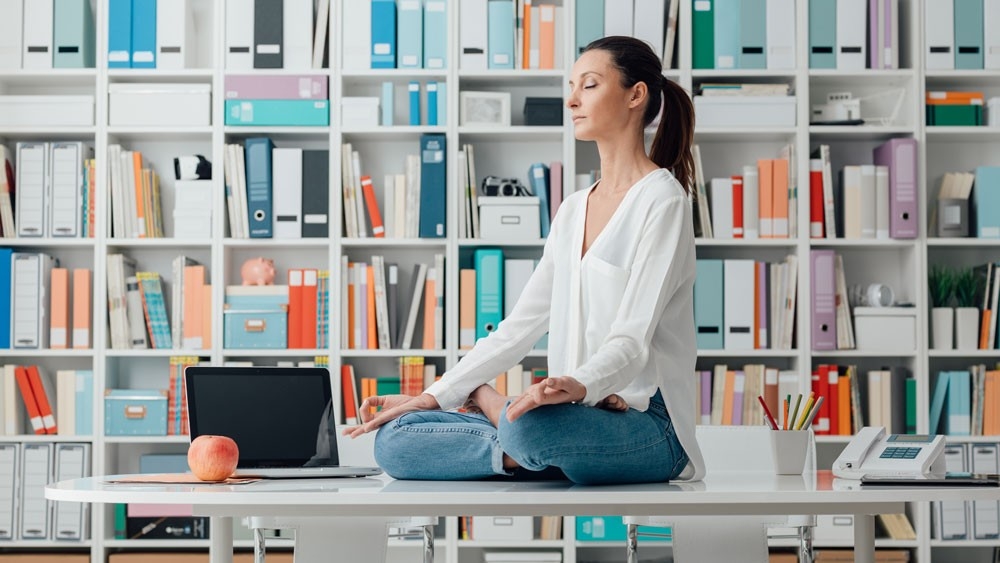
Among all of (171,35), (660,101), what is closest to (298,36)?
(171,35)

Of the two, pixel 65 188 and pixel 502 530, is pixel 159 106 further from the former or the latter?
pixel 502 530

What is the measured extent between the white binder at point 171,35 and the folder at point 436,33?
2.80 ft

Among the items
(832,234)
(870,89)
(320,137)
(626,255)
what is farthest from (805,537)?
(320,137)

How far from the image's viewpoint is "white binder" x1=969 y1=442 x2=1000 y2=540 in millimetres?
3783

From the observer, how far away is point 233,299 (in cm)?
393

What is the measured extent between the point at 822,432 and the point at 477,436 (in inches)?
97.5

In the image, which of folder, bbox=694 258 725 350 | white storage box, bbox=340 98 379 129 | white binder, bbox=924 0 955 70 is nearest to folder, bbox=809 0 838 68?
white binder, bbox=924 0 955 70

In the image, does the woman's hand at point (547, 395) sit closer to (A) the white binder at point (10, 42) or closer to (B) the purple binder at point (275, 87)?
(B) the purple binder at point (275, 87)

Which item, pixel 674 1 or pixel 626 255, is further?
pixel 674 1

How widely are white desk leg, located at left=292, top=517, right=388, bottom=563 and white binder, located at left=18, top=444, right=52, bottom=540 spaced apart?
2.24 metres

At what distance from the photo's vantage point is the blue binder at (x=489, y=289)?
12.7 feet

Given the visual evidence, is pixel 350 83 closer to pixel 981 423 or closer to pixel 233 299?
pixel 233 299

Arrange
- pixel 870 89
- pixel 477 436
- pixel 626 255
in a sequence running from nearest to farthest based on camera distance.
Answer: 1. pixel 477 436
2. pixel 626 255
3. pixel 870 89

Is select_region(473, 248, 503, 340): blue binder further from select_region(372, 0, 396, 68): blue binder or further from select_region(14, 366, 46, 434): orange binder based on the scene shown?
select_region(14, 366, 46, 434): orange binder
